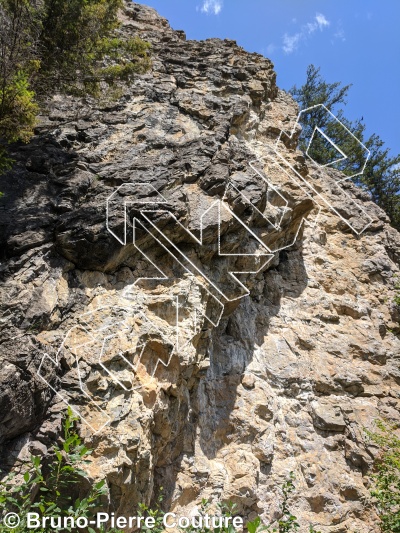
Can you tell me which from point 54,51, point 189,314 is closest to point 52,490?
point 189,314

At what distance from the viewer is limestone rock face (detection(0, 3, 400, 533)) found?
6672 mm

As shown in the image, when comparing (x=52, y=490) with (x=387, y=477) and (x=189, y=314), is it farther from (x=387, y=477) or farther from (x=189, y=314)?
(x=387, y=477)

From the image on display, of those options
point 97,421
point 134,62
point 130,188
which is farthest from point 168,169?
point 97,421

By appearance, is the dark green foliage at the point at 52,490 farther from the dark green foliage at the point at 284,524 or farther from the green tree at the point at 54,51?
the green tree at the point at 54,51

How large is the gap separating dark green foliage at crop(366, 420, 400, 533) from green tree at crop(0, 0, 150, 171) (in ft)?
27.8

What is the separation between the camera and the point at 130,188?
8789mm

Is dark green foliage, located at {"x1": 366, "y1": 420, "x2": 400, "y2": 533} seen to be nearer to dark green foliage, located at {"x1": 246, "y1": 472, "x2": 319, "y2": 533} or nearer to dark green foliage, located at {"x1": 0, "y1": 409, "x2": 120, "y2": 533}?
dark green foliage, located at {"x1": 246, "y1": 472, "x2": 319, "y2": 533}

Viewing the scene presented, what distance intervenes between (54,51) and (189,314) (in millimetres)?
5992

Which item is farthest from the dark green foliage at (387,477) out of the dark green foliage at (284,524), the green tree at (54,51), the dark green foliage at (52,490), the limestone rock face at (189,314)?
the green tree at (54,51)

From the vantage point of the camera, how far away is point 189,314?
809 cm

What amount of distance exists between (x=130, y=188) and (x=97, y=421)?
416cm

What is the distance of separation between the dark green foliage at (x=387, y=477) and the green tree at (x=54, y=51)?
27.8 feet

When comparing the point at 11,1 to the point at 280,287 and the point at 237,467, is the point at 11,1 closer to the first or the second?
the point at 280,287

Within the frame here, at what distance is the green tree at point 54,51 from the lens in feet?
27.3
